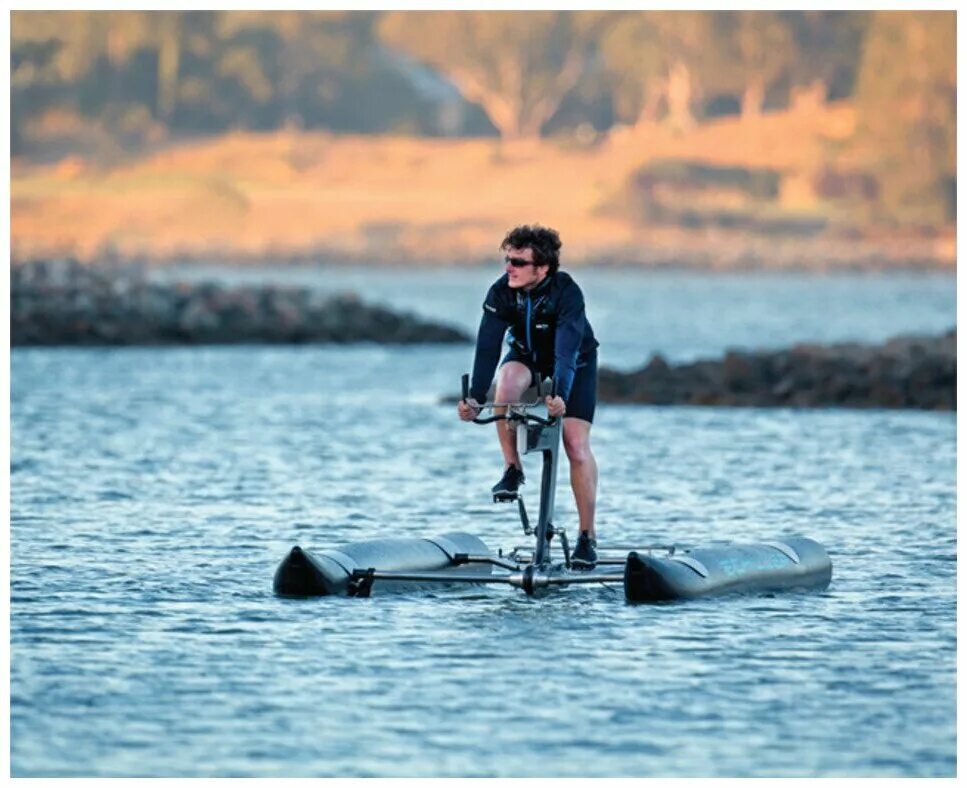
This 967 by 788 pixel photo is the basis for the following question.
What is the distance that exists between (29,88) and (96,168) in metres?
7.70

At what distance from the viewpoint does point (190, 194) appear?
128 metres

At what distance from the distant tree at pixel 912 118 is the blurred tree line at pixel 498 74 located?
0.33 ft

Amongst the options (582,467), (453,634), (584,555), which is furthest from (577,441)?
(453,634)

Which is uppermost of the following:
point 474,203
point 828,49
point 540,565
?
point 828,49

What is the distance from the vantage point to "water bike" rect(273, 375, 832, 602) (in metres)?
14.4

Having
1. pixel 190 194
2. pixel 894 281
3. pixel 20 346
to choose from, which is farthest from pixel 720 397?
Result: pixel 190 194

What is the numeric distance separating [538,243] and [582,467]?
4.26ft

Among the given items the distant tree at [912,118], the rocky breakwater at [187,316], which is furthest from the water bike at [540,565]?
the distant tree at [912,118]

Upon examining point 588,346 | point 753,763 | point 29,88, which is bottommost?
point 753,763

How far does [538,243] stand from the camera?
14.2 m

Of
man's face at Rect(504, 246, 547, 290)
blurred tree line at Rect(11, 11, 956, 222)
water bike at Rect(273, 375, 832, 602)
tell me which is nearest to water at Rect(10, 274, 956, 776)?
water bike at Rect(273, 375, 832, 602)

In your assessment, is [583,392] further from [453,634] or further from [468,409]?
[453,634]

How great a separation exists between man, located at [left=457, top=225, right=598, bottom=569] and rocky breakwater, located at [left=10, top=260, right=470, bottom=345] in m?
34.0

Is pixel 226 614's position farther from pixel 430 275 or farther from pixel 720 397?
pixel 430 275
